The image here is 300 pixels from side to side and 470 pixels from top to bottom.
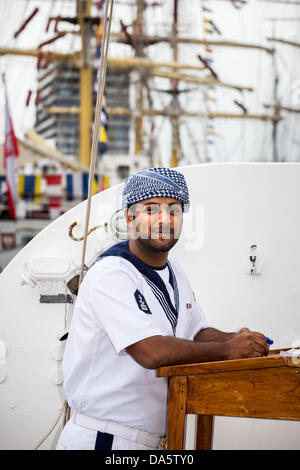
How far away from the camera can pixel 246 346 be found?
1391 millimetres

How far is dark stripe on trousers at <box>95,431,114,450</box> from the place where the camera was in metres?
1.45

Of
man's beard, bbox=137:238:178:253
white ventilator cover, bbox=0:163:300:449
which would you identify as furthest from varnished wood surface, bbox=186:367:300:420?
white ventilator cover, bbox=0:163:300:449

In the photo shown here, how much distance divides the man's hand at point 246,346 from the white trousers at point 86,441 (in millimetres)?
377

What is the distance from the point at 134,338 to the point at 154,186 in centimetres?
44

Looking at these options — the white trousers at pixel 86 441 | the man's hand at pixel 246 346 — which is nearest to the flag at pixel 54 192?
the white trousers at pixel 86 441

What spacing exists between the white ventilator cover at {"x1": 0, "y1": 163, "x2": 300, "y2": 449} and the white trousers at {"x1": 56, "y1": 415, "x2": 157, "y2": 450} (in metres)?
0.66

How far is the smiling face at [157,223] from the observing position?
4.99 feet

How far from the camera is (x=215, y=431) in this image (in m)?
2.15

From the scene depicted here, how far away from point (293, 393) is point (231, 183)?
1103mm

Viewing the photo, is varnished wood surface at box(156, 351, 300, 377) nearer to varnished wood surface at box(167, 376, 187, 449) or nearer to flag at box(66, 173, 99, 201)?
varnished wood surface at box(167, 376, 187, 449)

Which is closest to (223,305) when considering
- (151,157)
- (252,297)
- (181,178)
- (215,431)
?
(252,297)

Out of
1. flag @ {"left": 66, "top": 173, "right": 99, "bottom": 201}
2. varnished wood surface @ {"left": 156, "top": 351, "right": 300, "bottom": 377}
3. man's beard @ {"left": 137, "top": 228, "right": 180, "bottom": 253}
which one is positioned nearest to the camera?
varnished wood surface @ {"left": 156, "top": 351, "right": 300, "bottom": 377}

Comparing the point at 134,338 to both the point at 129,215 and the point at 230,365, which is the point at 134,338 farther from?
the point at 129,215

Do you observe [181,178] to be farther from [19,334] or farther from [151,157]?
[151,157]
